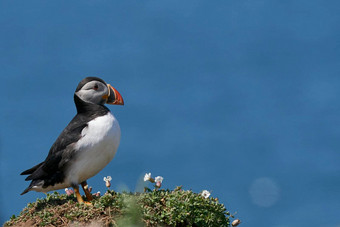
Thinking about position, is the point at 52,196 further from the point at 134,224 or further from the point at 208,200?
the point at 134,224

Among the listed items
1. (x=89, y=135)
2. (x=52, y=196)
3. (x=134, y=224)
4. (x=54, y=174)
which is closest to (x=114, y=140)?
(x=89, y=135)

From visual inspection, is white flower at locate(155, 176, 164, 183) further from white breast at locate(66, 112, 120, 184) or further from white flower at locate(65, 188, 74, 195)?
white flower at locate(65, 188, 74, 195)

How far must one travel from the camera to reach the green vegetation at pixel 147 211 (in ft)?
21.1

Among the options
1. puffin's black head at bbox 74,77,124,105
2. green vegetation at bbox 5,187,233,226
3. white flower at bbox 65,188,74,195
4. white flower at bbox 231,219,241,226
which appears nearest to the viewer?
green vegetation at bbox 5,187,233,226

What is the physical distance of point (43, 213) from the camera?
696 cm

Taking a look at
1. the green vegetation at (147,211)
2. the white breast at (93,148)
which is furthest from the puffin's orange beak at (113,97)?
the green vegetation at (147,211)

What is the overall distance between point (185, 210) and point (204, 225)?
0.47 meters

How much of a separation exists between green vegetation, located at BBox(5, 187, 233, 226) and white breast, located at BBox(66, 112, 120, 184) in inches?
19.1

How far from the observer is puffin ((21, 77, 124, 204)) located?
23.0 feet

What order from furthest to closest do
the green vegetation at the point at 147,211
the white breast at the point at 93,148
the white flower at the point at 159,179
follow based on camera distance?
the white flower at the point at 159,179 < the white breast at the point at 93,148 < the green vegetation at the point at 147,211

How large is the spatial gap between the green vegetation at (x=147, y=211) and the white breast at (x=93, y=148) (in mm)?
485

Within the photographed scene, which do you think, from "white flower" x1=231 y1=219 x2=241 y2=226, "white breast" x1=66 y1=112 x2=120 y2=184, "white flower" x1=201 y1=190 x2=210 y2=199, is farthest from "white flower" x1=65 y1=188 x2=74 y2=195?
"white flower" x1=231 y1=219 x2=241 y2=226

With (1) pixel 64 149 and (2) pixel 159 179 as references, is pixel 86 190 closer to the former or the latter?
(1) pixel 64 149

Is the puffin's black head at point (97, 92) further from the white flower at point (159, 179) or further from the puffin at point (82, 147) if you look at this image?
the white flower at point (159, 179)
